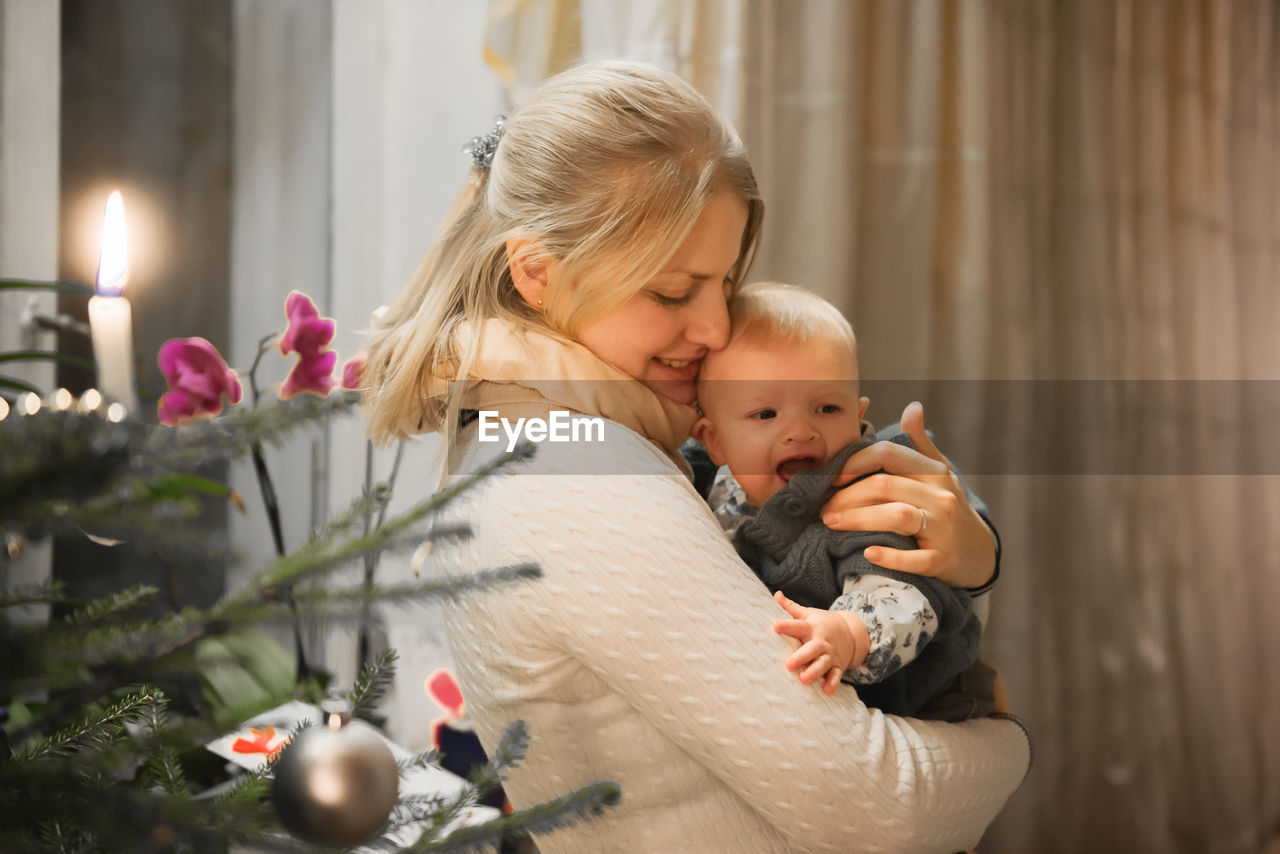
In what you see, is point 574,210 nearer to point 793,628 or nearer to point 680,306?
point 680,306

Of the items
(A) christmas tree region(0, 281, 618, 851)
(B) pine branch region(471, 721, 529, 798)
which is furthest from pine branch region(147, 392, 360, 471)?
(B) pine branch region(471, 721, 529, 798)

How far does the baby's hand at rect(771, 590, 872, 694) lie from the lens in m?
0.83

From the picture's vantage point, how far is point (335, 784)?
1.82 ft

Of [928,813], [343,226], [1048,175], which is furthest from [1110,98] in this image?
[928,813]

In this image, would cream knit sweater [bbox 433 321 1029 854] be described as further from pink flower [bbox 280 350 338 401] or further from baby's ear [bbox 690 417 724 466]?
pink flower [bbox 280 350 338 401]

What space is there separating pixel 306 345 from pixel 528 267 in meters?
0.53

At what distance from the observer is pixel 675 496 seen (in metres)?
0.87

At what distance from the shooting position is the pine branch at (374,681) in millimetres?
585

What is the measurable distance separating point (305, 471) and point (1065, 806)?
2.05 meters

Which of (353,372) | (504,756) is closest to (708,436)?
(353,372)

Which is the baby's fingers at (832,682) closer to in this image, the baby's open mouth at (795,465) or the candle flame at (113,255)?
the baby's open mouth at (795,465)

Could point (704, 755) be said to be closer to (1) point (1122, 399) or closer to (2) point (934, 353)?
(2) point (934, 353)

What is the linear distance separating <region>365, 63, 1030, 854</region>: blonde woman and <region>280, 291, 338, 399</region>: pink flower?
296mm

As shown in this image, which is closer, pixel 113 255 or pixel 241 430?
pixel 241 430
